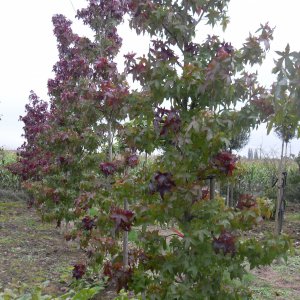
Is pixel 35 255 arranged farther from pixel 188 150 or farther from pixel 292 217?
pixel 292 217

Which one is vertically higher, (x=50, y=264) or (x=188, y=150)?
(x=188, y=150)

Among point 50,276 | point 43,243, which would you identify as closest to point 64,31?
point 43,243

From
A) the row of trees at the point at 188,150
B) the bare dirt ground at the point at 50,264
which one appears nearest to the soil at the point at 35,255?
the bare dirt ground at the point at 50,264

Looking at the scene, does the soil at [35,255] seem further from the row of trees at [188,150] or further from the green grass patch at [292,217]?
the green grass patch at [292,217]

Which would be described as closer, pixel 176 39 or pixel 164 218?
A: pixel 164 218

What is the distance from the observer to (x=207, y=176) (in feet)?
11.0

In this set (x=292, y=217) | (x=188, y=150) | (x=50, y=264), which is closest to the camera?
(x=188, y=150)

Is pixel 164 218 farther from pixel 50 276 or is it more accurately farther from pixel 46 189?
pixel 46 189

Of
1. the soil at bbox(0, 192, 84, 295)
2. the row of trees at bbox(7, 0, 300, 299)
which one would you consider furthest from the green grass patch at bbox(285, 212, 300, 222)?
the row of trees at bbox(7, 0, 300, 299)

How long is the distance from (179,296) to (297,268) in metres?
4.49

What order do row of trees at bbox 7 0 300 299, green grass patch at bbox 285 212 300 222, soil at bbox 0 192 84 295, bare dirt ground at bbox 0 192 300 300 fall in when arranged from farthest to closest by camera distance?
green grass patch at bbox 285 212 300 222 → soil at bbox 0 192 84 295 → bare dirt ground at bbox 0 192 300 300 → row of trees at bbox 7 0 300 299

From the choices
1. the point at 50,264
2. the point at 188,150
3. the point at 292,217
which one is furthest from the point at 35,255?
the point at 292,217

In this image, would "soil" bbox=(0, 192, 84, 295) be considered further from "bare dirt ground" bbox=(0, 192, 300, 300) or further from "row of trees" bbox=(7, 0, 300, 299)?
"row of trees" bbox=(7, 0, 300, 299)

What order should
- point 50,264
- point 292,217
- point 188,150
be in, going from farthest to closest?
point 292,217, point 50,264, point 188,150
